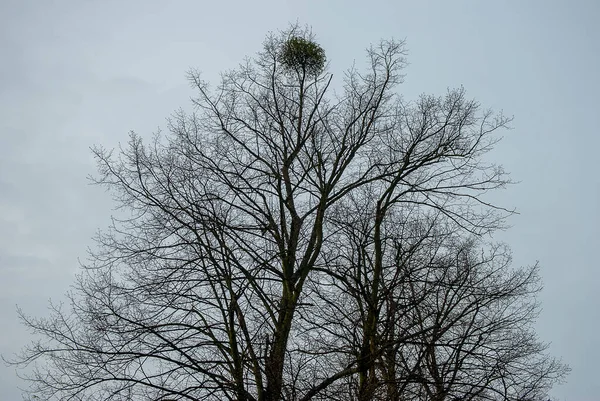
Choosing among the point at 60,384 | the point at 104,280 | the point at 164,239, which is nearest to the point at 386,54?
the point at 164,239

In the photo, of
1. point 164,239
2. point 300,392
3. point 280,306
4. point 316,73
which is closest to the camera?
point 300,392

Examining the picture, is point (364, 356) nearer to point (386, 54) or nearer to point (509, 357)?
point (509, 357)

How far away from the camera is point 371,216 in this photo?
9.71 meters

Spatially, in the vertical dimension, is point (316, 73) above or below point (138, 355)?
above

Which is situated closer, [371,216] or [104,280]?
[104,280]

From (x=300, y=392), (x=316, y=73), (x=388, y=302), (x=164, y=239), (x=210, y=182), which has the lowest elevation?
(x=300, y=392)

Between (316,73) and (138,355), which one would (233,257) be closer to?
(138,355)

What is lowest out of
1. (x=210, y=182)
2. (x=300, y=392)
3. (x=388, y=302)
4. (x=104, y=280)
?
(x=300, y=392)

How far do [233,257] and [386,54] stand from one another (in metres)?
4.32

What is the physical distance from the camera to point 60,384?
8320 mm

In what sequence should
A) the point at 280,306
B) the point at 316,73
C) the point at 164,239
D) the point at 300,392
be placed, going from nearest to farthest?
the point at 300,392 < the point at 280,306 < the point at 164,239 < the point at 316,73

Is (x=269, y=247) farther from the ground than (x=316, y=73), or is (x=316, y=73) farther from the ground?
(x=316, y=73)

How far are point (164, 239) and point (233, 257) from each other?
107 cm

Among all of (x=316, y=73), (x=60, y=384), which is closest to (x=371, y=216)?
(x=316, y=73)
